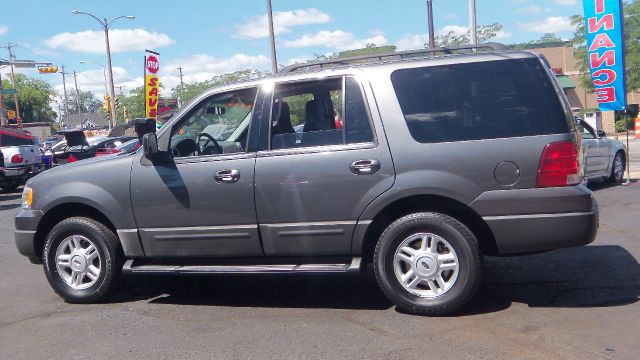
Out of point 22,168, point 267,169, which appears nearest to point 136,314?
point 267,169

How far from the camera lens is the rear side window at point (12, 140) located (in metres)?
18.5

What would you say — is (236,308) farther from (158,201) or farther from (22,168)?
(22,168)

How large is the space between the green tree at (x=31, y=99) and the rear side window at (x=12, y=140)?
78.1m

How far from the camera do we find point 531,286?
18.5 feet

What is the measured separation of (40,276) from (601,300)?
18.8 feet

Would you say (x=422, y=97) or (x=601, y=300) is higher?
(x=422, y=97)

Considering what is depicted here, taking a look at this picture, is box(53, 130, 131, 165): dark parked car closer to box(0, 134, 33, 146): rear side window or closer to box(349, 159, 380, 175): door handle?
box(0, 134, 33, 146): rear side window

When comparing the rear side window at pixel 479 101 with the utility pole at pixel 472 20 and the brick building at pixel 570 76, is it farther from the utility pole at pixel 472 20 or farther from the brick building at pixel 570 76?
the brick building at pixel 570 76

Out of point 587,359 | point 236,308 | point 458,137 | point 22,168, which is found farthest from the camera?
point 22,168

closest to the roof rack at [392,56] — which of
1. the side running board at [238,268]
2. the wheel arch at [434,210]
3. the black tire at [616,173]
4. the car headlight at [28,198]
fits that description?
the wheel arch at [434,210]

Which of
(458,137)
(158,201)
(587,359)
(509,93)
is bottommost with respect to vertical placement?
(587,359)

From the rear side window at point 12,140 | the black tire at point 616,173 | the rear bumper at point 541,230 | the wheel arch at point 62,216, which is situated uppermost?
the rear side window at point 12,140

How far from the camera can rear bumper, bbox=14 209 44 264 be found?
5848mm

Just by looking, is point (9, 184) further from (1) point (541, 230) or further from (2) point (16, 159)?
(1) point (541, 230)
